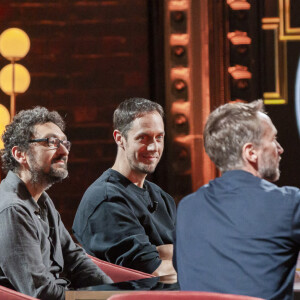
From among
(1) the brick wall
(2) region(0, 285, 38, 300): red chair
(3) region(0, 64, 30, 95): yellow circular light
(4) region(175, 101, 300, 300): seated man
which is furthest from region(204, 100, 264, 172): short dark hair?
(1) the brick wall

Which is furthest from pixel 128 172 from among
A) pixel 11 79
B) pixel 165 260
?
pixel 11 79

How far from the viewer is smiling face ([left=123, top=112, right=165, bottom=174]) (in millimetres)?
2701

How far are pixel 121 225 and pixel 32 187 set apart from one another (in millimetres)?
359

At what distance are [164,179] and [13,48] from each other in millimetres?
1337

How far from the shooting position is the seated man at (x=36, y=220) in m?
2.10

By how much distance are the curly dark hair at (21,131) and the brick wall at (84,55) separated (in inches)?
94.7

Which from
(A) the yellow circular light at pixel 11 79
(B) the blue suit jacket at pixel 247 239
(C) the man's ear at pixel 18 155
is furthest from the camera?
(A) the yellow circular light at pixel 11 79

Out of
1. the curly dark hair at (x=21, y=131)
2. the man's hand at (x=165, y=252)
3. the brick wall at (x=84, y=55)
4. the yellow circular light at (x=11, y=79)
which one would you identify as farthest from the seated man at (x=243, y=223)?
the brick wall at (x=84, y=55)

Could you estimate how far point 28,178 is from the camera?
93.0 inches

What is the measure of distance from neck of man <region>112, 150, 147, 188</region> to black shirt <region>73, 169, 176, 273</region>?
0.04 meters

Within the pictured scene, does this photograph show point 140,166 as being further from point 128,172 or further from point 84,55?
point 84,55

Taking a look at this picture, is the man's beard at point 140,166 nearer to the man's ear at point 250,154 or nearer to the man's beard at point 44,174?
the man's beard at point 44,174

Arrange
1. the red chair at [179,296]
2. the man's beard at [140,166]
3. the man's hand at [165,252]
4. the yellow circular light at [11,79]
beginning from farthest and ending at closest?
the yellow circular light at [11,79] → the man's beard at [140,166] → the man's hand at [165,252] → the red chair at [179,296]

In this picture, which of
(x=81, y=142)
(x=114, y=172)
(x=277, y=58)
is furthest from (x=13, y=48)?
(x=114, y=172)
